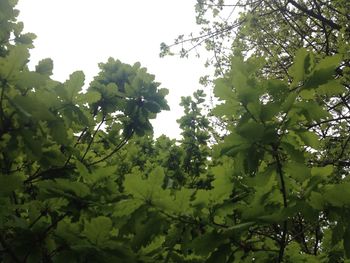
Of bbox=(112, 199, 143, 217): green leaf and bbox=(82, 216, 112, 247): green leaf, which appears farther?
bbox=(82, 216, 112, 247): green leaf

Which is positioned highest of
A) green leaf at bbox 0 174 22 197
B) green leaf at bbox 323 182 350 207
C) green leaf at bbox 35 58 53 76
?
green leaf at bbox 35 58 53 76

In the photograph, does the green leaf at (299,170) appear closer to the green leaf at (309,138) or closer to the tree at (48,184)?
the green leaf at (309,138)

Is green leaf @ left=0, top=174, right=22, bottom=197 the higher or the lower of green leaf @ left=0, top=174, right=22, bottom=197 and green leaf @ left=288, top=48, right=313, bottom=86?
the lower

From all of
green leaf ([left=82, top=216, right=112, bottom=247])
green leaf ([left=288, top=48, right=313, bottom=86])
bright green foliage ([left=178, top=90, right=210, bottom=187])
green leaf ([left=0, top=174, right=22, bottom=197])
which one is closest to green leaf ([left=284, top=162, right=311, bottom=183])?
green leaf ([left=288, top=48, right=313, bottom=86])

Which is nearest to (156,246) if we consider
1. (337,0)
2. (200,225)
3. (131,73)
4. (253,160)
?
(200,225)

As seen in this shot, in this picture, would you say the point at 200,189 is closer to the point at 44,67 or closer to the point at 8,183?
the point at 8,183

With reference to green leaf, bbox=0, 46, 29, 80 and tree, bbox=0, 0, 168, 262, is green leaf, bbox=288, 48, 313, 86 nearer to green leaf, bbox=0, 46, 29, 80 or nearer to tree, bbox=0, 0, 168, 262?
tree, bbox=0, 0, 168, 262

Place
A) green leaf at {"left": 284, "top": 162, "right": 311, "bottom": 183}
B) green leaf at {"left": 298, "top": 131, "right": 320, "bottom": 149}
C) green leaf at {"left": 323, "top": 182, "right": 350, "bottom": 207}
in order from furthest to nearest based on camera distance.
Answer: green leaf at {"left": 298, "top": 131, "right": 320, "bottom": 149} → green leaf at {"left": 284, "top": 162, "right": 311, "bottom": 183} → green leaf at {"left": 323, "top": 182, "right": 350, "bottom": 207}

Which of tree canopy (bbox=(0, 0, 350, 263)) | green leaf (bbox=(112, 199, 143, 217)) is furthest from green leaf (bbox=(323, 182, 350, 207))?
green leaf (bbox=(112, 199, 143, 217))

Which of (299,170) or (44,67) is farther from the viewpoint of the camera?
(44,67)

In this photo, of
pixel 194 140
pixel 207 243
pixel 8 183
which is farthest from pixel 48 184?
pixel 194 140

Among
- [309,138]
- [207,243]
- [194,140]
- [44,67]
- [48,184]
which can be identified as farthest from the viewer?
[194,140]

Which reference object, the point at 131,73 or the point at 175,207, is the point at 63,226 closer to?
the point at 175,207

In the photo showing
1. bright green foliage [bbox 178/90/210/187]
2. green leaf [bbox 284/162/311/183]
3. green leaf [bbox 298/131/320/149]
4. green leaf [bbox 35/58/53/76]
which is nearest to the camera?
green leaf [bbox 284/162/311/183]
